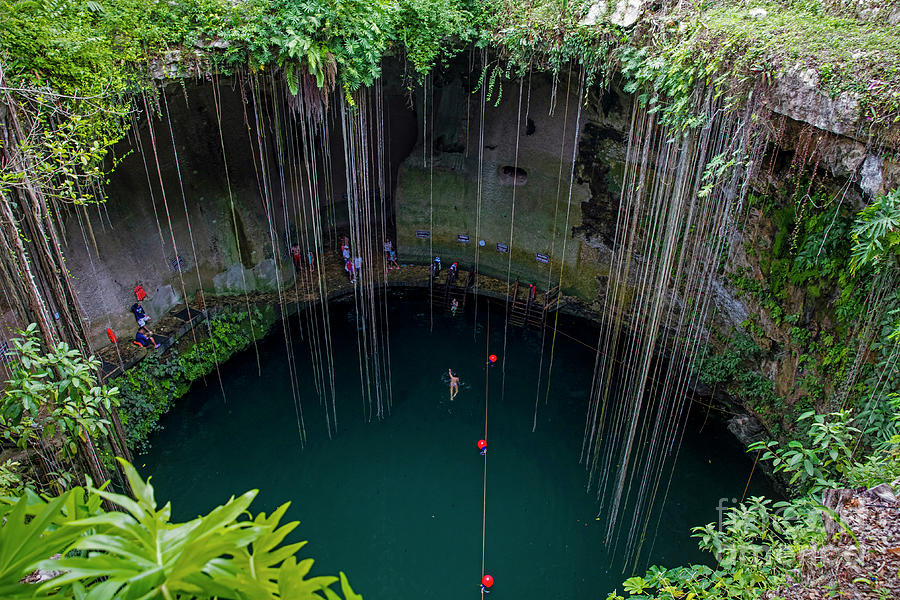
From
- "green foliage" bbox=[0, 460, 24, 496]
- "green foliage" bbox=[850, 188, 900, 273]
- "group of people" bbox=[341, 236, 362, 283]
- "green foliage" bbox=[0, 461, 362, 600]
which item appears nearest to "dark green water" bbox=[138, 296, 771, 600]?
"group of people" bbox=[341, 236, 362, 283]

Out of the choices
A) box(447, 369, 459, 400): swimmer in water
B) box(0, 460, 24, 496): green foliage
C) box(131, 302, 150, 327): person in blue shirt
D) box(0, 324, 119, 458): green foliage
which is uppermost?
box(0, 324, 119, 458): green foliage

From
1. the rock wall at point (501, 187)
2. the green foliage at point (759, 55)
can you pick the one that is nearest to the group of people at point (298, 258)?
the rock wall at point (501, 187)

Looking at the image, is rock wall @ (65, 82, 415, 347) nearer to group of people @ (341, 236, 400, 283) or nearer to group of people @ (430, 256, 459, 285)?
group of people @ (341, 236, 400, 283)

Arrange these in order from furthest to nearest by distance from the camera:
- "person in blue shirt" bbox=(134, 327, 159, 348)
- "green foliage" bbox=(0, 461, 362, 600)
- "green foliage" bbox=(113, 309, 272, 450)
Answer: "person in blue shirt" bbox=(134, 327, 159, 348) → "green foliage" bbox=(113, 309, 272, 450) → "green foliage" bbox=(0, 461, 362, 600)

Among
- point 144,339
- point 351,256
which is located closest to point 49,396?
point 144,339

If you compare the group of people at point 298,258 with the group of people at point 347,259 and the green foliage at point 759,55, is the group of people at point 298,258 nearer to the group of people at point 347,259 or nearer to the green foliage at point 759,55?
the group of people at point 347,259
